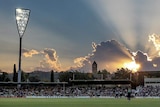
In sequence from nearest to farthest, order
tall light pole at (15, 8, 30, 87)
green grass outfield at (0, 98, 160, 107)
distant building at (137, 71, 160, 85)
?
green grass outfield at (0, 98, 160, 107)
tall light pole at (15, 8, 30, 87)
distant building at (137, 71, 160, 85)

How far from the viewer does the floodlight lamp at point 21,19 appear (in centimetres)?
9625

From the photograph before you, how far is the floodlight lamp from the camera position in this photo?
96250 mm

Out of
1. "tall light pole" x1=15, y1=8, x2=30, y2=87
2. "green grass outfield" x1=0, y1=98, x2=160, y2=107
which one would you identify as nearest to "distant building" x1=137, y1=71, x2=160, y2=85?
"tall light pole" x1=15, y1=8, x2=30, y2=87

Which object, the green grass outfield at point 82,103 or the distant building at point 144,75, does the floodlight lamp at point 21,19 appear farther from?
the distant building at point 144,75

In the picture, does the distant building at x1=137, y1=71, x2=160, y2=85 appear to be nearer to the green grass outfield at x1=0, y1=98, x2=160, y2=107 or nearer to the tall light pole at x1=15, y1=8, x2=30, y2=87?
the tall light pole at x1=15, y1=8, x2=30, y2=87

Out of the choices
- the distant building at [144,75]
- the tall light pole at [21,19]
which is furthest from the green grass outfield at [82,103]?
the distant building at [144,75]

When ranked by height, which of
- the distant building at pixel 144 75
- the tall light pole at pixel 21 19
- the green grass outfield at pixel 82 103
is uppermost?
the tall light pole at pixel 21 19

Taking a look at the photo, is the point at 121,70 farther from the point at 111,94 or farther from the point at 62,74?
the point at 111,94

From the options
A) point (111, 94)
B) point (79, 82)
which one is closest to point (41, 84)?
point (79, 82)

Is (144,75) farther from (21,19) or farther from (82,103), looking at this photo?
(82,103)

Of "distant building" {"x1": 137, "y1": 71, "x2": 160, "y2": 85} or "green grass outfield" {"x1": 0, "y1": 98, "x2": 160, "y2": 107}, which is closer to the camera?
"green grass outfield" {"x1": 0, "y1": 98, "x2": 160, "y2": 107}

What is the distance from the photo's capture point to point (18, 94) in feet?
308

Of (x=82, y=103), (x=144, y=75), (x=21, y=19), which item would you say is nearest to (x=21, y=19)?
(x=21, y=19)

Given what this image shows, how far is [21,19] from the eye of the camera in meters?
96.7
